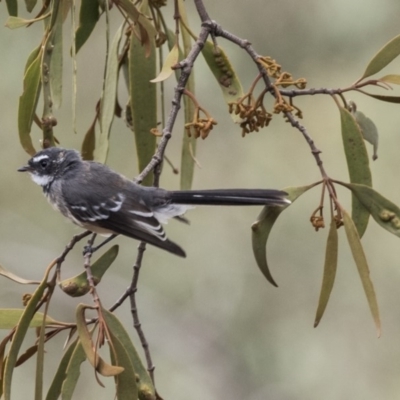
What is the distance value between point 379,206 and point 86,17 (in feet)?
3.24

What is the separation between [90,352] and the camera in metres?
1.69

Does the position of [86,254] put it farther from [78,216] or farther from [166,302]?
[166,302]

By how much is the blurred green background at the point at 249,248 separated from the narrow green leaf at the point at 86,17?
11.1 ft

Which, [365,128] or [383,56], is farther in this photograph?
[365,128]

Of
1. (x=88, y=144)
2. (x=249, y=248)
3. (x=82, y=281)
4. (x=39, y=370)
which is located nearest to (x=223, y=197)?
(x=88, y=144)

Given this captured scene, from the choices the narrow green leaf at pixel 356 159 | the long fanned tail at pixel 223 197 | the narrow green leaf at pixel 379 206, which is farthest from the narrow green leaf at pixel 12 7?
the narrow green leaf at pixel 379 206

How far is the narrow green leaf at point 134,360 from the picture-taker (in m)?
1.88

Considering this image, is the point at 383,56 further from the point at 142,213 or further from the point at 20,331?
the point at 20,331

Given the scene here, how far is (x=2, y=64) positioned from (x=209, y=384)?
2746 millimetres

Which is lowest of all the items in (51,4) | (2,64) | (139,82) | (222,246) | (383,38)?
(222,246)

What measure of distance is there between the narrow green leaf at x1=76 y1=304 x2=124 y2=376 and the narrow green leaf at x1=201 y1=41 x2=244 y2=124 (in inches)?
32.5

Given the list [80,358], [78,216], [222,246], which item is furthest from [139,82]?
[222,246]

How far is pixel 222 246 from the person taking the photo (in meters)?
6.47

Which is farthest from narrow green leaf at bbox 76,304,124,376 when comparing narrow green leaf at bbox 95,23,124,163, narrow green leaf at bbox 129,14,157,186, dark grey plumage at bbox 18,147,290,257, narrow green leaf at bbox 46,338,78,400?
narrow green leaf at bbox 129,14,157,186
